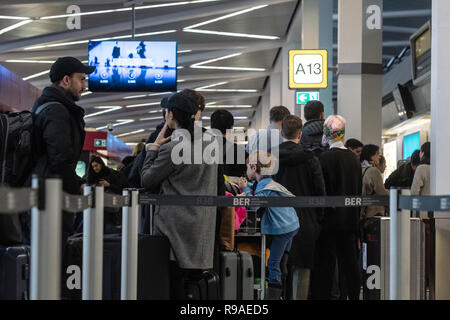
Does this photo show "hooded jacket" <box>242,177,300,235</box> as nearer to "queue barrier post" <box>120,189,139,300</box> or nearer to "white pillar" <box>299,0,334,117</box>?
"queue barrier post" <box>120,189,139,300</box>

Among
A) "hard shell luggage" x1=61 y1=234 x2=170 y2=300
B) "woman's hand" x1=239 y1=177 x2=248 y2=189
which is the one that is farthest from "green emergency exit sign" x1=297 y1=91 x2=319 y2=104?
"hard shell luggage" x1=61 y1=234 x2=170 y2=300

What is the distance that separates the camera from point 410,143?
22.1m

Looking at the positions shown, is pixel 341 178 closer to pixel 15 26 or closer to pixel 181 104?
pixel 181 104

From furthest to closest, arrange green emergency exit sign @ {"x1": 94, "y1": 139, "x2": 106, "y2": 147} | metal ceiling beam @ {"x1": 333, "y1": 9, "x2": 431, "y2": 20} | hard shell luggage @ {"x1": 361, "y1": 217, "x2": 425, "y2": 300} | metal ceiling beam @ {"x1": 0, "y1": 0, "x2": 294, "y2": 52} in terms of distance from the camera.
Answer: green emergency exit sign @ {"x1": 94, "y1": 139, "x2": 106, "y2": 147} → metal ceiling beam @ {"x1": 333, "y1": 9, "x2": 431, "y2": 20} → metal ceiling beam @ {"x1": 0, "y1": 0, "x2": 294, "y2": 52} → hard shell luggage @ {"x1": 361, "y1": 217, "x2": 425, "y2": 300}

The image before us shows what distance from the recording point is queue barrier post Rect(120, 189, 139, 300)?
427 cm

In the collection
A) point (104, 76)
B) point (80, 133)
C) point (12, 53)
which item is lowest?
point (80, 133)

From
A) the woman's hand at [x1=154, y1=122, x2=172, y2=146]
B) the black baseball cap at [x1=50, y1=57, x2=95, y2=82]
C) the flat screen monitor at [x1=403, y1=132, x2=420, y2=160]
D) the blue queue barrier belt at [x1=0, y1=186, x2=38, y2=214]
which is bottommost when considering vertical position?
the blue queue barrier belt at [x1=0, y1=186, x2=38, y2=214]

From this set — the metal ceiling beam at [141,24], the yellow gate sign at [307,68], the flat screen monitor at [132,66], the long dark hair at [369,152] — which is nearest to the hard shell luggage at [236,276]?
the long dark hair at [369,152]

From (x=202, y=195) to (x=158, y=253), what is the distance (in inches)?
20.0

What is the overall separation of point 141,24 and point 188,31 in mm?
2673

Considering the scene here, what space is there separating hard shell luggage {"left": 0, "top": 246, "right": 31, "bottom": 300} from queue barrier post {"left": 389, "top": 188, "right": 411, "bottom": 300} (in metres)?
2.23

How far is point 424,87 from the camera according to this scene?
1770 cm
